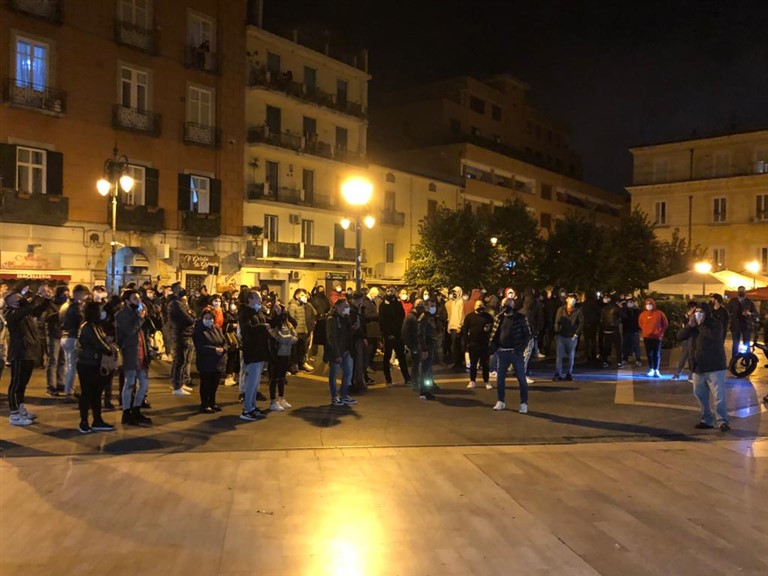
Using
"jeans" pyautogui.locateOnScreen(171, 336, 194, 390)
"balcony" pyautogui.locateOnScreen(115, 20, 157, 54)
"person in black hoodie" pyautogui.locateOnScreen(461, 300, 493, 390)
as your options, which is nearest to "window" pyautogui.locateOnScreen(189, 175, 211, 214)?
"balcony" pyautogui.locateOnScreen(115, 20, 157, 54)

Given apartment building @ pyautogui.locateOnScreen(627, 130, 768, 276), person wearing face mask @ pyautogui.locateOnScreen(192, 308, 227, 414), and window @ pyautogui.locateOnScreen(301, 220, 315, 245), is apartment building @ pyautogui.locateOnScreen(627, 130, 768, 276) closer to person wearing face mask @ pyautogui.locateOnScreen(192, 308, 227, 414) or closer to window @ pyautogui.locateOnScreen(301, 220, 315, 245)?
window @ pyautogui.locateOnScreen(301, 220, 315, 245)

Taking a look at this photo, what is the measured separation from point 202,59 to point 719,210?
38364mm

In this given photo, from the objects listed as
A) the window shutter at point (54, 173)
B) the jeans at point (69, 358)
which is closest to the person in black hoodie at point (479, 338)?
the jeans at point (69, 358)

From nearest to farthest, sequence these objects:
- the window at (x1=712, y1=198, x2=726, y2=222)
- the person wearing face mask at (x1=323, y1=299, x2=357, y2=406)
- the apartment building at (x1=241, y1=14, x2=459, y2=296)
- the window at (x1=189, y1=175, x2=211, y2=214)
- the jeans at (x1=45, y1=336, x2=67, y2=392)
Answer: the person wearing face mask at (x1=323, y1=299, x2=357, y2=406), the jeans at (x1=45, y1=336, x2=67, y2=392), the window at (x1=189, y1=175, x2=211, y2=214), the apartment building at (x1=241, y1=14, x2=459, y2=296), the window at (x1=712, y1=198, x2=726, y2=222)

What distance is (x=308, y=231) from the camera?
122ft

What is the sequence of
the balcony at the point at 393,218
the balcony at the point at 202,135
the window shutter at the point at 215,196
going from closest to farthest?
the balcony at the point at 202,135, the window shutter at the point at 215,196, the balcony at the point at 393,218

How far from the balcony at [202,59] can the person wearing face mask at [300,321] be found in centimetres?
1803

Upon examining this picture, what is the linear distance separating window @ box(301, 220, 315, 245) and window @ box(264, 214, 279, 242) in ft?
6.94

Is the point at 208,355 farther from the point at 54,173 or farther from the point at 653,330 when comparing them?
the point at 54,173

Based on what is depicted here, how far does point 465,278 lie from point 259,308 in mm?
24775

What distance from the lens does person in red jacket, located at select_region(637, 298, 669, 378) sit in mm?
14930

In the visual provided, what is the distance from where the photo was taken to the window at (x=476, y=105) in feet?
181

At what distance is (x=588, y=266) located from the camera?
1281 inches

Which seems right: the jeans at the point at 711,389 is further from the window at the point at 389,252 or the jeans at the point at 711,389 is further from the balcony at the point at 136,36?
the window at the point at 389,252
